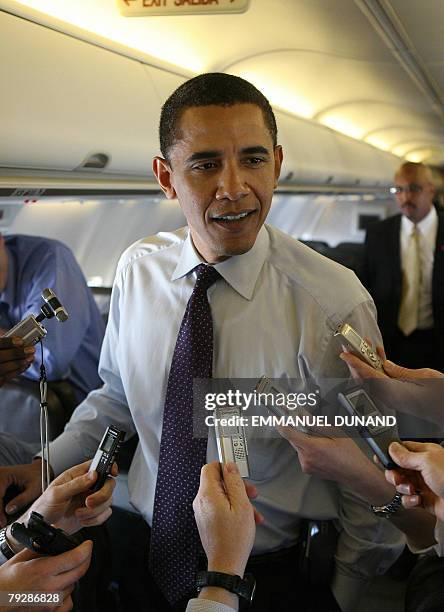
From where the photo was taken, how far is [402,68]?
3.61 metres

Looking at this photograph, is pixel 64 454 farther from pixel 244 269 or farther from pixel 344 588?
pixel 344 588

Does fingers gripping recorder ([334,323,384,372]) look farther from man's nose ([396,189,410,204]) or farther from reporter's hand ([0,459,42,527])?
man's nose ([396,189,410,204])

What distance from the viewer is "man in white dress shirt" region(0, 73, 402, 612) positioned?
1462 millimetres

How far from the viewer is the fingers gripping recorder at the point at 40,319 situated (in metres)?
1.39

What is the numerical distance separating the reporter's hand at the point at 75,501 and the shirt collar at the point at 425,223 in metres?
3.11

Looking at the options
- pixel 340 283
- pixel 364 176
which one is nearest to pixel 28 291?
pixel 340 283

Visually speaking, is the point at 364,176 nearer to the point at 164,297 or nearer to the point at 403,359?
the point at 403,359

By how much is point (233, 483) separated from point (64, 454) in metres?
0.80

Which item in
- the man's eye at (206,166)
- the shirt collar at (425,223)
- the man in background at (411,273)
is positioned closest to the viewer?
the man's eye at (206,166)

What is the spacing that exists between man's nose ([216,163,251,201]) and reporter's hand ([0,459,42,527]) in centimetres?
103

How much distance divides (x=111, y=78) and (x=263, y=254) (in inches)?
59.5

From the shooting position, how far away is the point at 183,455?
1.64 metres

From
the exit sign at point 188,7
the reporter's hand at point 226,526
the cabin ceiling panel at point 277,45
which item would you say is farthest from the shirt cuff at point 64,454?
the exit sign at point 188,7

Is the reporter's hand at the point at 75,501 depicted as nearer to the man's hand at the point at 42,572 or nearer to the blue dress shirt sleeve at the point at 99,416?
the man's hand at the point at 42,572
